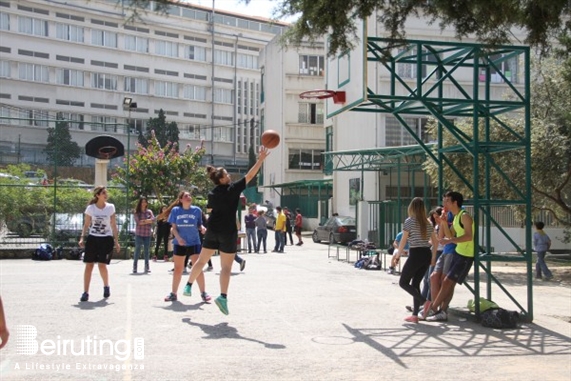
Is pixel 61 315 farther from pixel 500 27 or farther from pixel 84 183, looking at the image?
pixel 84 183

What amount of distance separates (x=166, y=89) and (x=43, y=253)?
50.9 meters

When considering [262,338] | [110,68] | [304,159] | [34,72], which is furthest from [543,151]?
[34,72]

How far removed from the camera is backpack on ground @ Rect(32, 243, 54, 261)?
68.5 feet

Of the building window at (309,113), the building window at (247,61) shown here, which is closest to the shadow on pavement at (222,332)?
the building window at (309,113)

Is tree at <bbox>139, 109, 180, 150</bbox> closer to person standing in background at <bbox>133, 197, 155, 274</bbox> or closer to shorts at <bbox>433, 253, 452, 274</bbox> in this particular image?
person standing in background at <bbox>133, 197, 155, 274</bbox>

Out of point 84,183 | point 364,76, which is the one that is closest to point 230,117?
point 84,183

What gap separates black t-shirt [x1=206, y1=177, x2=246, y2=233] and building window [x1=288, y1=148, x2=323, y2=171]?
4243cm

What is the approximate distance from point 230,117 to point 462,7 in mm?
71024

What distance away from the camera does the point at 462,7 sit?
7.99 m

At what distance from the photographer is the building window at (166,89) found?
228ft

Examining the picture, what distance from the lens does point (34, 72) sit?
64500 mm

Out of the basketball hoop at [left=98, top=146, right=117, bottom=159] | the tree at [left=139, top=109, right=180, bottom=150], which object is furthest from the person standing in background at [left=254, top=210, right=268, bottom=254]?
the tree at [left=139, top=109, right=180, bottom=150]

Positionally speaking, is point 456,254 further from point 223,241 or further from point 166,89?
point 166,89

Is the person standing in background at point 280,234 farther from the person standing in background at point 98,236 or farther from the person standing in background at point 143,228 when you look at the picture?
the person standing in background at point 98,236
